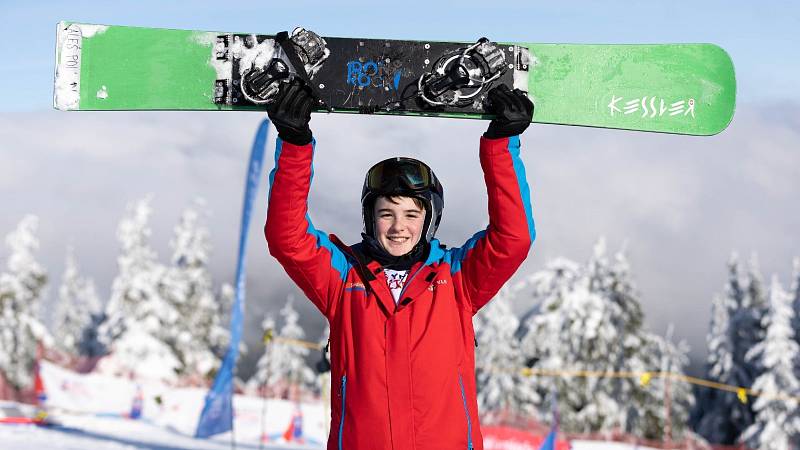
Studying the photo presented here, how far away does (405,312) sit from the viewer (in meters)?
3.05

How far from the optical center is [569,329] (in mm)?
29172

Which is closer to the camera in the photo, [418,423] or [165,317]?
[418,423]

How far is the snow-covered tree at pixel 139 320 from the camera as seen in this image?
1180 inches

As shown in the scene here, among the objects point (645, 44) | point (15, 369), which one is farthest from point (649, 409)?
point (645, 44)

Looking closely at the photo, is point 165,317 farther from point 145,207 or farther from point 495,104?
point 495,104

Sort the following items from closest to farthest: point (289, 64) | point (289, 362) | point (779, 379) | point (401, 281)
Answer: point (401, 281), point (289, 64), point (779, 379), point (289, 362)

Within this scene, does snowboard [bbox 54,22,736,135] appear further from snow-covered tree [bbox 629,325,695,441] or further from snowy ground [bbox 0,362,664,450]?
snow-covered tree [bbox 629,325,695,441]

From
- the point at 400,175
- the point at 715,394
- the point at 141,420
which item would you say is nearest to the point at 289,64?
the point at 400,175

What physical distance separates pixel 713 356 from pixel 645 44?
32430mm

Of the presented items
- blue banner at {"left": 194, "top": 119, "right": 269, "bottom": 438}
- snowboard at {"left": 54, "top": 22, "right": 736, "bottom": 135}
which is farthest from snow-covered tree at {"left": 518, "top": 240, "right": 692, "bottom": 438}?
snowboard at {"left": 54, "top": 22, "right": 736, "bottom": 135}

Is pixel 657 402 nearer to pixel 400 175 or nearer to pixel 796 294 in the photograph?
pixel 796 294

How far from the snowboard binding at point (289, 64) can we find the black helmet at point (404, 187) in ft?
→ 1.82

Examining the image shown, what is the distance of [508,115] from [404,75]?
2.82ft

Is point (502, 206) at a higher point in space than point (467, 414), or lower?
higher
